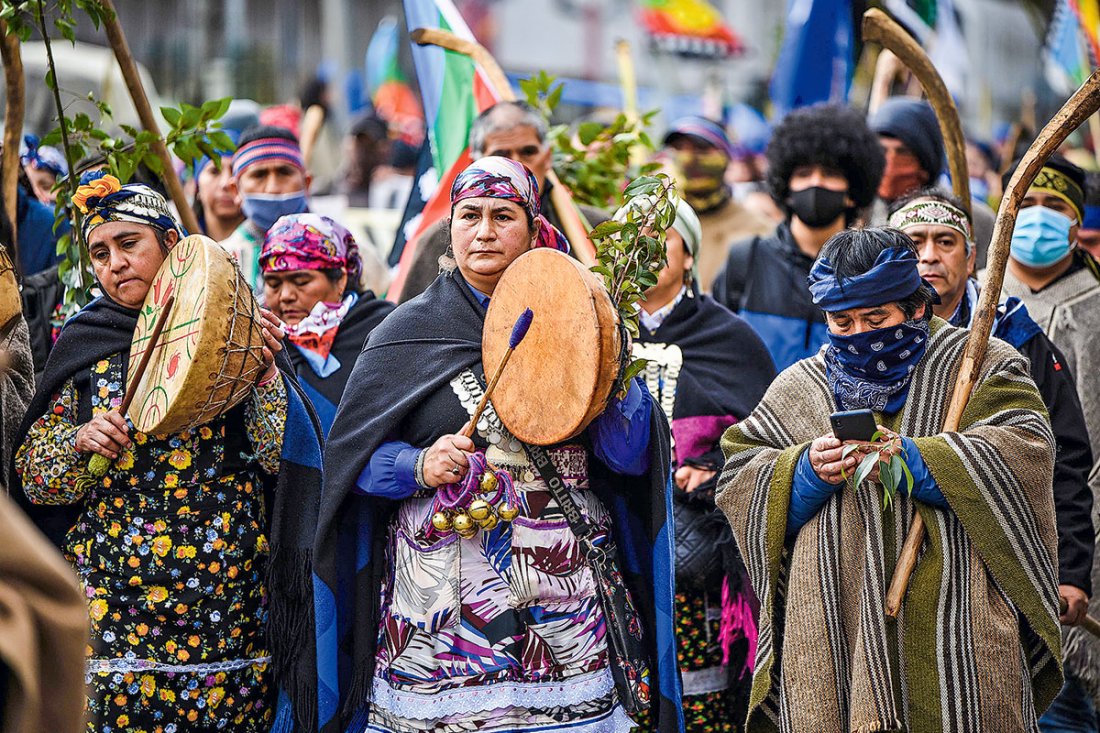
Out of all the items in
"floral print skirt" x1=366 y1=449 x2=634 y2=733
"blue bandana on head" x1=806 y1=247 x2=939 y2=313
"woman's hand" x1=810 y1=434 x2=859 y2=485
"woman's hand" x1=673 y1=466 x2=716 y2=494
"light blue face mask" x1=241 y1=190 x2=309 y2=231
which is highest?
"light blue face mask" x1=241 y1=190 x2=309 y2=231

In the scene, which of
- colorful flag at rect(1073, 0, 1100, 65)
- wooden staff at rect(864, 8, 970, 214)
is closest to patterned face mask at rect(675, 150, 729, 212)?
wooden staff at rect(864, 8, 970, 214)

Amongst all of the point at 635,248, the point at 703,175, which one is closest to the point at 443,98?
the point at 703,175

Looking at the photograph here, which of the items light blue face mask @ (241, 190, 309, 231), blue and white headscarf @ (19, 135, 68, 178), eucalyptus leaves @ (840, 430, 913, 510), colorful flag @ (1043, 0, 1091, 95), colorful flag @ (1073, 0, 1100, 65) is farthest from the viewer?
colorful flag @ (1043, 0, 1091, 95)

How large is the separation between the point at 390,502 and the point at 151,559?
714 mm

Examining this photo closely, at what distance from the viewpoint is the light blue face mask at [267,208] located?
6.49 m

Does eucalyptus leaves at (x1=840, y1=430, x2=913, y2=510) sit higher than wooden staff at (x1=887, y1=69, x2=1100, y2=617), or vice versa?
wooden staff at (x1=887, y1=69, x2=1100, y2=617)

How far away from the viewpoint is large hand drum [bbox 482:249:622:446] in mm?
3840

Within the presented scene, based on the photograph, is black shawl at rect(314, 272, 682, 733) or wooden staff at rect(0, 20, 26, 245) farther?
wooden staff at rect(0, 20, 26, 245)

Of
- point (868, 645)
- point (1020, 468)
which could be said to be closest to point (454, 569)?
point (868, 645)

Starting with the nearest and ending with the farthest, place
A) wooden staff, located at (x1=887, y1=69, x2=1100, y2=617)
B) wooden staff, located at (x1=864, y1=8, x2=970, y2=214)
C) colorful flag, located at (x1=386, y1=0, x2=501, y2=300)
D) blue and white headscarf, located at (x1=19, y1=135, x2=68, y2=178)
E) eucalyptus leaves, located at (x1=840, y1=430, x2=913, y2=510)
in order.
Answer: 1. eucalyptus leaves, located at (x1=840, y1=430, x2=913, y2=510)
2. wooden staff, located at (x1=887, y1=69, x2=1100, y2=617)
3. wooden staff, located at (x1=864, y1=8, x2=970, y2=214)
4. blue and white headscarf, located at (x1=19, y1=135, x2=68, y2=178)
5. colorful flag, located at (x1=386, y1=0, x2=501, y2=300)

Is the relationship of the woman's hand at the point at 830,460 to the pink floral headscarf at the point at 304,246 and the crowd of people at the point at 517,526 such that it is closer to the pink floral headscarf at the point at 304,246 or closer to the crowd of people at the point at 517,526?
the crowd of people at the point at 517,526

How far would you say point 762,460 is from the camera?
13.8 feet

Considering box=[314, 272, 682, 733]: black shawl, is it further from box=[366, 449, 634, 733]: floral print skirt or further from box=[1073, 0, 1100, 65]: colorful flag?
box=[1073, 0, 1100, 65]: colorful flag

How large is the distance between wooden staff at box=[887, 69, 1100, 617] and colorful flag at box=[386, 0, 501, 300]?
333 cm
